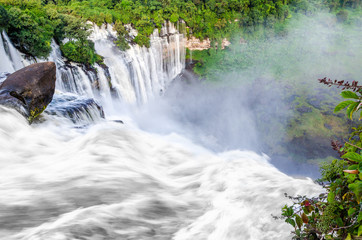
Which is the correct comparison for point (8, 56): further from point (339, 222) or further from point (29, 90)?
point (339, 222)

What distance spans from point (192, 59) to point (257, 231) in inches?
1363

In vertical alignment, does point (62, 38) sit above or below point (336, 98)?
above

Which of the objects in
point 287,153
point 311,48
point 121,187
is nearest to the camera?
point 121,187

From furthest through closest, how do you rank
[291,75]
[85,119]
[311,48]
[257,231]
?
[311,48]
[291,75]
[85,119]
[257,231]

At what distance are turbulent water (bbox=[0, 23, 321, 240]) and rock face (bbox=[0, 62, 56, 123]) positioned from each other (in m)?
0.43

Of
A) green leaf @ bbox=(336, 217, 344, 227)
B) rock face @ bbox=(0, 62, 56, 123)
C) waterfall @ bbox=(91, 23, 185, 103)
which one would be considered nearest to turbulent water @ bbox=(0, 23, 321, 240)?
rock face @ bbox=(0, 62, 56, 123)

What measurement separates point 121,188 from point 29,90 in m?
6.15

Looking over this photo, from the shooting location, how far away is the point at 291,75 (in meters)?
36.5

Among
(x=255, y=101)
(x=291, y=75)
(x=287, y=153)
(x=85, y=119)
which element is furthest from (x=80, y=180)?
(x=291, y=75)

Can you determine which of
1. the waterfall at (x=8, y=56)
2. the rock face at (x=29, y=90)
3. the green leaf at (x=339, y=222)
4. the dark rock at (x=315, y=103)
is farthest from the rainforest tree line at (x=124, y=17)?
A: the green leaf at (x=339, y=222)

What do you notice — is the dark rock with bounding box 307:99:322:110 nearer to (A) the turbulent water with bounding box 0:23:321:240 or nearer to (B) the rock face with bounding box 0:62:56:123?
(A) the turbulent water with bounding box 0:23:321:240

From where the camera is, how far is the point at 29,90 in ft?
31.0

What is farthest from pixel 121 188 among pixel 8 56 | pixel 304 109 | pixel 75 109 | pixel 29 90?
pixel 304 109

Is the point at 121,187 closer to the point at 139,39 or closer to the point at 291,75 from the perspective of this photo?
the point at 139,39
